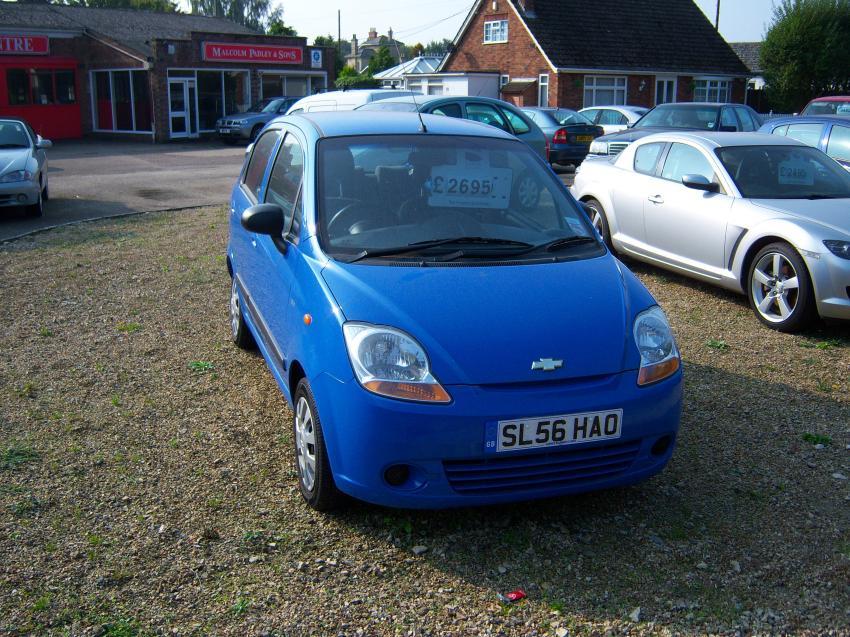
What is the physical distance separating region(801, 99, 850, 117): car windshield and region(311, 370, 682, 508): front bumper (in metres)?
13.0

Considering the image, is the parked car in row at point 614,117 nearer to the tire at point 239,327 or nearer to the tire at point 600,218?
the tire at point 600,218

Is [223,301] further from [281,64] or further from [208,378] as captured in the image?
[281,64]

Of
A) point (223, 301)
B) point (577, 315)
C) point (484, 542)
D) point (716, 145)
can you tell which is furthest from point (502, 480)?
point (716, 145)

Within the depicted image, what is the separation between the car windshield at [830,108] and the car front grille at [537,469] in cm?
1313

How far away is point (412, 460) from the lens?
354cm

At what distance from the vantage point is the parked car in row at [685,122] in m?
16.4

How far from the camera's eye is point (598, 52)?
1513 inches

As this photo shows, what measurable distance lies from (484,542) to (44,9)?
38.9 m

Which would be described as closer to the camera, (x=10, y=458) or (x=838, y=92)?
(x=10, y=458)

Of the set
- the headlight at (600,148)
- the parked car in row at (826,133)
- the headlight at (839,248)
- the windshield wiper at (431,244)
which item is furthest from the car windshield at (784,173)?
the headlight at (600,148)

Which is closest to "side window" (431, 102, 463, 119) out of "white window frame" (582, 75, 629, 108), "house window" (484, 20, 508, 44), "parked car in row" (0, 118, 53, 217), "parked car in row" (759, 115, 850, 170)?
"parked car in row" (759, 115, 850, 170)

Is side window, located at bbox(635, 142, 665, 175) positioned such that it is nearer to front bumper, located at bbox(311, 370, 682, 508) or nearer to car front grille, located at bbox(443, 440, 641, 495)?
front bumper, located at bbox(311, 370, 682, 508)

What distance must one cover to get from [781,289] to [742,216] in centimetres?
79

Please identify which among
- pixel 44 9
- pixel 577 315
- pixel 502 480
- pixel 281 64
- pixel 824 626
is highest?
pixel 44 9
